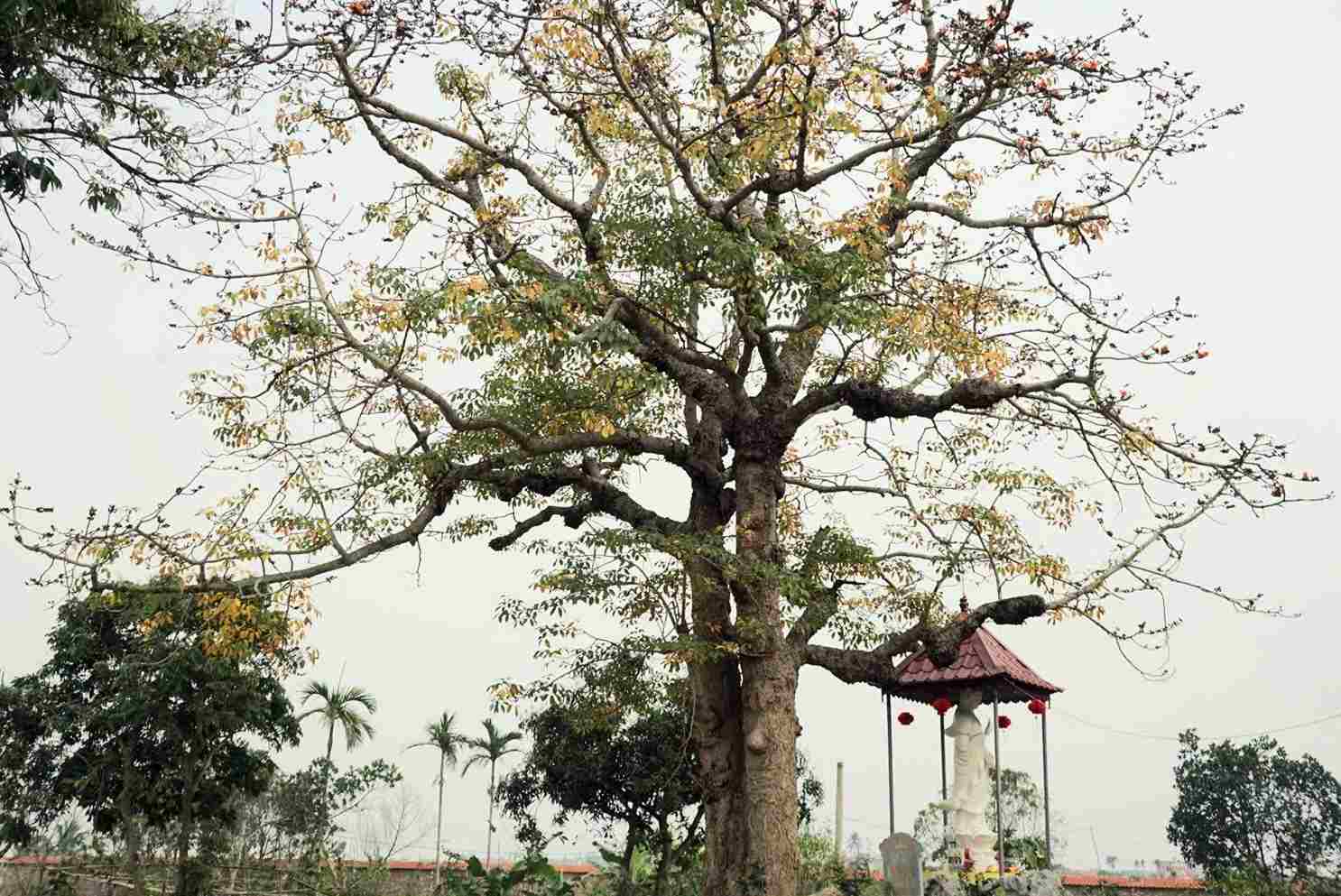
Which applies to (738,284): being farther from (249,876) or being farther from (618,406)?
(249,876)

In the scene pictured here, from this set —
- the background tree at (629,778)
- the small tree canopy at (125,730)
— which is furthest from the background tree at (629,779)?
the small tree canopy at (125,730)

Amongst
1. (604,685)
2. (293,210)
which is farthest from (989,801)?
(293,210)

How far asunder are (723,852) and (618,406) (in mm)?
3838

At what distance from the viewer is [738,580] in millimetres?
10102

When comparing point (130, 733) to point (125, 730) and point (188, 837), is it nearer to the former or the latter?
point (125, 730)

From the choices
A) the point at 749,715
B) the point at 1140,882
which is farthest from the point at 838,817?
the point at 749,715

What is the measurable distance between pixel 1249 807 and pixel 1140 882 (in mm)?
3845

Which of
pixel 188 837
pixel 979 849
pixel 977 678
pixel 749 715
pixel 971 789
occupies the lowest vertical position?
pixel 188 837

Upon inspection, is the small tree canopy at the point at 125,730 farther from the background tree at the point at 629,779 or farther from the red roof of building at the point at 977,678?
the red roof of building at the point at 977,678

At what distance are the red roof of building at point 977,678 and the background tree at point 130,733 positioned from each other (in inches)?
331

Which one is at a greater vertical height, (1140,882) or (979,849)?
(979,849)

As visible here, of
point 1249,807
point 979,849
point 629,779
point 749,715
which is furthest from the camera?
point 1249,807

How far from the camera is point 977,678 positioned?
38.4ft

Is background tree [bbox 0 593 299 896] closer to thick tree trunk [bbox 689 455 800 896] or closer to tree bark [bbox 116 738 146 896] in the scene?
tree bark [bbox 116 738 146 896]
